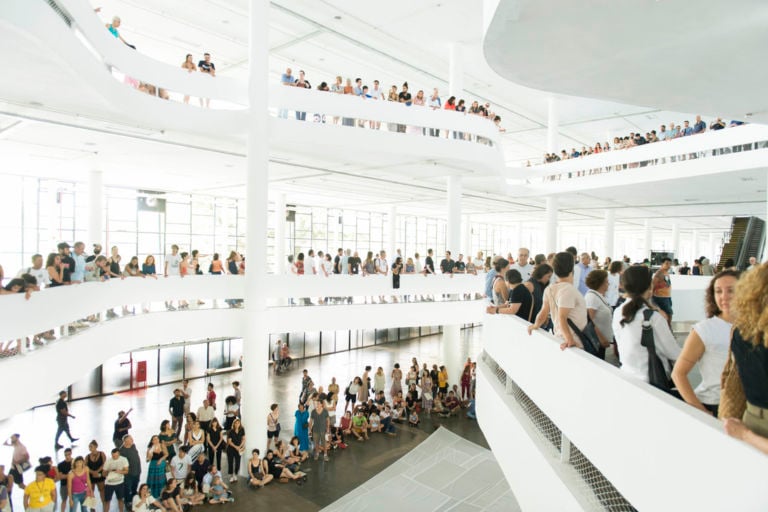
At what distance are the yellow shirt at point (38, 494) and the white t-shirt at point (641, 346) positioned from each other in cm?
1038

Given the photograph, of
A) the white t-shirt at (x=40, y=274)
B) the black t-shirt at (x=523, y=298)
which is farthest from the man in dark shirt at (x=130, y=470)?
the black t-shirt at (x=523, y=298)

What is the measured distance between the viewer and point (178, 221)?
29.7 m

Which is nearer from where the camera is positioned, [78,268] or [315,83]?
Result: [78,268]

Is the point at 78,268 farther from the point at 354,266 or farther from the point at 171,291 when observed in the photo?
the point at 354,266

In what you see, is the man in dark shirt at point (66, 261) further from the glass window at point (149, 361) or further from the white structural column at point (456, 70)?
the white structural column at point (456, 70)

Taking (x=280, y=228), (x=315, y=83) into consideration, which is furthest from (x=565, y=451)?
(x=280, y=228)

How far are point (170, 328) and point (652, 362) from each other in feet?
42.2

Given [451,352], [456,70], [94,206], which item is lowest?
[451,352]

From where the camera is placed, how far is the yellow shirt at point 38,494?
8766mm

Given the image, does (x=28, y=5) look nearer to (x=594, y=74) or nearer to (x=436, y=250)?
(x=594, y=74)

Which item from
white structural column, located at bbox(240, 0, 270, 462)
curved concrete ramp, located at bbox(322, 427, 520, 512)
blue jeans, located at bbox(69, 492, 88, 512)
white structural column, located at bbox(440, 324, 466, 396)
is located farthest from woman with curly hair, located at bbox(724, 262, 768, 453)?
white structural column, located at bbox(440, 324, 466, 396)

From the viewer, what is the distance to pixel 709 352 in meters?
2.79

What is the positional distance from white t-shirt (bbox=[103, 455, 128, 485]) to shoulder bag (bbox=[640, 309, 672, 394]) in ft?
35.2

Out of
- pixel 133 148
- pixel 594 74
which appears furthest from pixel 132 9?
pixel 594 74
